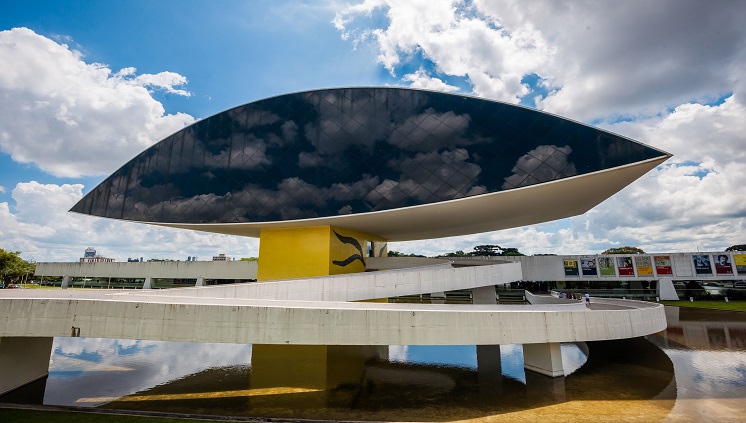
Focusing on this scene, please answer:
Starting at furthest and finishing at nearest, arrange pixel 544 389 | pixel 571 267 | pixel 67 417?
pixel 571 267, pixel 544 389, pixel 67 417

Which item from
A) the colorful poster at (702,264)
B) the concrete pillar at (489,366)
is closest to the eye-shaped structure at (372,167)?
the concrete pillar at (489,366)

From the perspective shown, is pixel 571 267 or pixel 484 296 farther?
pixel 571 267

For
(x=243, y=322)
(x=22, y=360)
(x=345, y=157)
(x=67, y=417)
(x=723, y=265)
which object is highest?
(x=345, y=157)

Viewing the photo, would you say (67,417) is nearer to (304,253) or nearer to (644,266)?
(304,253)

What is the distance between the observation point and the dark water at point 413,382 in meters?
11.4

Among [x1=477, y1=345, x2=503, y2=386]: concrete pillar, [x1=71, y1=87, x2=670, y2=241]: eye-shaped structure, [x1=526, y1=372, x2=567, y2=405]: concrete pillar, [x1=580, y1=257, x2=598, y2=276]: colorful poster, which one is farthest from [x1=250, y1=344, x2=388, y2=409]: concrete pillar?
[x1=580, y1=257, x2=598, y2=276]: colorful poster

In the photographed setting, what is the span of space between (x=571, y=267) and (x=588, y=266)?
1.89 metres

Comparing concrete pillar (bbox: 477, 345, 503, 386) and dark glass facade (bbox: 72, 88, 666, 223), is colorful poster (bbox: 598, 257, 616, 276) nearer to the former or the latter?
dark glass facade (bbox: 72, 88, 666, 223)

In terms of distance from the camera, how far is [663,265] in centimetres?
4422

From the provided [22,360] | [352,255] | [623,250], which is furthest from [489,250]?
[22,360]

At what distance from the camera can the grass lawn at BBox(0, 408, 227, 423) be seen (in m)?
9.56

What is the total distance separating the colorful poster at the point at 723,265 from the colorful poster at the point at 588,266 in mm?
11938

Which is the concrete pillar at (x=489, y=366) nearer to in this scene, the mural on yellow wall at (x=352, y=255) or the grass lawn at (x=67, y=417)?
the grass lawn at (x=67, y=417)

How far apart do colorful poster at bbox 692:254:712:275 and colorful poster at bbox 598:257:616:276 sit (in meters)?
8.06
